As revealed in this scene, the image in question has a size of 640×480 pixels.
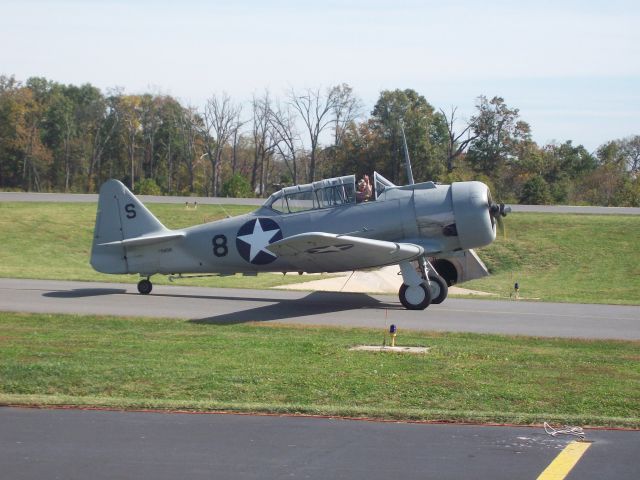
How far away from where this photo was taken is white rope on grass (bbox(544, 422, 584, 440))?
857 centimetres

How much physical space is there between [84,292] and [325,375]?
1208 cm

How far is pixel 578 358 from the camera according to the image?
12969 millimetres

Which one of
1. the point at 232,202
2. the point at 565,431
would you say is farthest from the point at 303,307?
the point at 232,202

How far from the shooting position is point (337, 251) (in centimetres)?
1898

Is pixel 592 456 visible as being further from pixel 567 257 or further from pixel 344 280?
pixel 567 257

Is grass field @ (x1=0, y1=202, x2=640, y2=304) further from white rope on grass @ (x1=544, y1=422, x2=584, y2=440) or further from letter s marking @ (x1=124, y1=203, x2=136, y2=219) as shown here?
white rope on grass @ (x1=544, y1=422, x2=584, y2=440)

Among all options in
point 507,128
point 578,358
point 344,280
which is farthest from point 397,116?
point 578,358

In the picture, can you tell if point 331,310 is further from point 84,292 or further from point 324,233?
point 84,292

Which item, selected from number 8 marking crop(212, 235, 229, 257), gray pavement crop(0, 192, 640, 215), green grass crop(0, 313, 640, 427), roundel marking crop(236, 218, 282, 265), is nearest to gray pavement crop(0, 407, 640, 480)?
green grass crop(0, 313, 640, 427)

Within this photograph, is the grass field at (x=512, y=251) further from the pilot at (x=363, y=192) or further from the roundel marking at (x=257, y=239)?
the pilot at (x=363, y=192)

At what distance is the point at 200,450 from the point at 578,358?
708cm

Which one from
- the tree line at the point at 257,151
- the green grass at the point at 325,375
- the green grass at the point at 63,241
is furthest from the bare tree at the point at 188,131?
the green grass at the point at 325,375

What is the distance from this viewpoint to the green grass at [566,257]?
3175 cm

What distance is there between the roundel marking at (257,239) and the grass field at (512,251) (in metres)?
6.54
